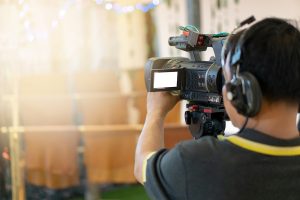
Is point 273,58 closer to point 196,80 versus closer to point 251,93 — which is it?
point 251,93

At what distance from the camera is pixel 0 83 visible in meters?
2.80

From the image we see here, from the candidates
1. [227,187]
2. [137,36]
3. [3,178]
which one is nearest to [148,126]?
[227,187]

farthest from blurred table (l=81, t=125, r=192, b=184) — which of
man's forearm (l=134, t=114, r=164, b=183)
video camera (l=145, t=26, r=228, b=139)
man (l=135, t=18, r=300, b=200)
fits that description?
man (l=135, t=18, r=300, b=200)

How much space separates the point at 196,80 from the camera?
118 cm

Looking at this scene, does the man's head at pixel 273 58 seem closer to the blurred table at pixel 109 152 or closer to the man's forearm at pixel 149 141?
the man's forearm at pixel 149 141

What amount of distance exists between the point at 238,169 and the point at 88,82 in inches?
145

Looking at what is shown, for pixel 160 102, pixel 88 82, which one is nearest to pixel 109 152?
pixel 88 82

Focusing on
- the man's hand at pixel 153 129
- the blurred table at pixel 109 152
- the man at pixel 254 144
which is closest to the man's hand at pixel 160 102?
the man's hand at pixel 153 129

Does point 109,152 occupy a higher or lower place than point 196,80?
lower

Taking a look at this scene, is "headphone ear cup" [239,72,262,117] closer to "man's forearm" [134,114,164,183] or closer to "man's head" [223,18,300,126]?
"man's head" [223,18,300,126]

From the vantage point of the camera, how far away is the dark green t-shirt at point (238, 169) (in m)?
0.92

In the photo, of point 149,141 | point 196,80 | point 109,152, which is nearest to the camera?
point 149,141

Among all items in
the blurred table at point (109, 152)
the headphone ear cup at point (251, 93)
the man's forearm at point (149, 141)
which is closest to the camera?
the headphone ear cup at point (251, 93)

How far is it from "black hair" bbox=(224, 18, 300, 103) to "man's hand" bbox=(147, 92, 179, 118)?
1.05 ft
